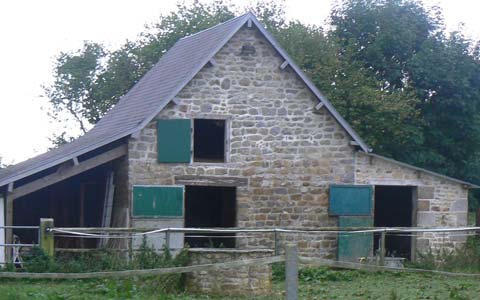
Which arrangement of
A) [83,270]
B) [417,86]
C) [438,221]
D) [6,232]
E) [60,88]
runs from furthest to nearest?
[60,88]
[417,86]
[438,221]
[6,232]
[83,270]

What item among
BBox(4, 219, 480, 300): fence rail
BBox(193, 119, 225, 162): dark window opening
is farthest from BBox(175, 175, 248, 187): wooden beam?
BBox(193, 119, 225, 162): dark window opening

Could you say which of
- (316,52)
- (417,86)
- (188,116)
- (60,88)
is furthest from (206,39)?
(60,88)

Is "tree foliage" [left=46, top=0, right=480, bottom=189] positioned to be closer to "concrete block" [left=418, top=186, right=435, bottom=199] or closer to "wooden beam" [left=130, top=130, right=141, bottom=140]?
"concrete block" [left=418, top=186, right=435, bottom=199]

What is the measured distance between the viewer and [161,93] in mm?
23797

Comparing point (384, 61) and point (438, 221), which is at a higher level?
point (384, 61)

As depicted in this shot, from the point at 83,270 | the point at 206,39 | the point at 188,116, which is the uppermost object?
the point at 206,39

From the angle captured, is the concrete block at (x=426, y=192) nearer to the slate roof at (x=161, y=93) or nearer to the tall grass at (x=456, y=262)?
the slate roof at (x=161, y=93)

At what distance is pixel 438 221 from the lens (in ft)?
80.8

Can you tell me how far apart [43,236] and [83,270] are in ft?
3.18

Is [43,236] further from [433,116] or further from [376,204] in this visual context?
[433,116]

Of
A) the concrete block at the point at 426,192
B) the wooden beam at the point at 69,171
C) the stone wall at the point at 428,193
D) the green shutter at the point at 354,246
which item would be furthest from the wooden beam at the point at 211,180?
the concrete block at the point at 426,192

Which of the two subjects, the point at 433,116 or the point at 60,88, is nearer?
the point at 433,116

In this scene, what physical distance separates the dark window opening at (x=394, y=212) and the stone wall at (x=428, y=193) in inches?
63.6

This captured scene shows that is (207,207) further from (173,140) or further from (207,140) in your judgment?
(173,140)
